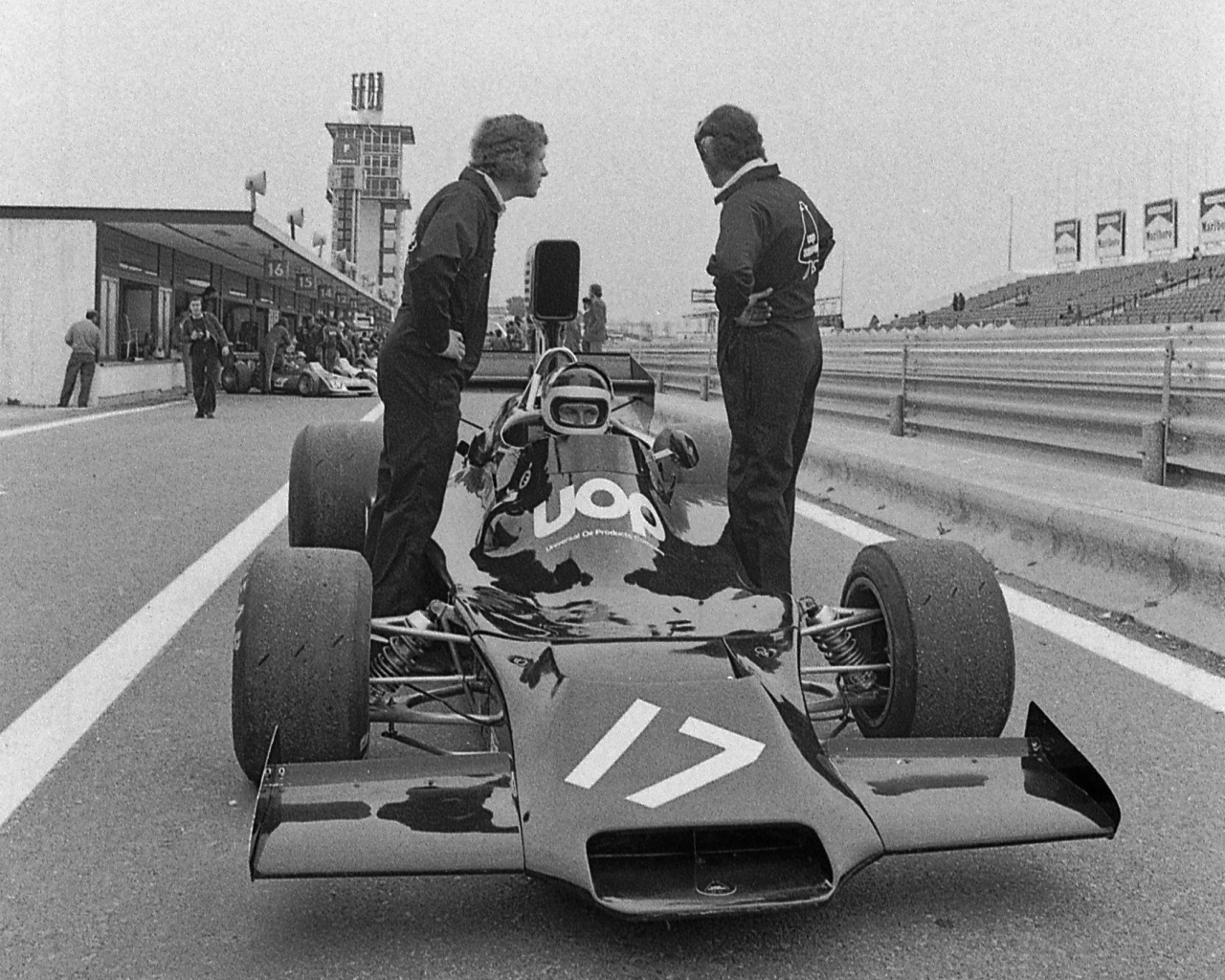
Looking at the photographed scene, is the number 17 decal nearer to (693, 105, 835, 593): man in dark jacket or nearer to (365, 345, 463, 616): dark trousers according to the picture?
(365, 345, 463, 616): dark trousers

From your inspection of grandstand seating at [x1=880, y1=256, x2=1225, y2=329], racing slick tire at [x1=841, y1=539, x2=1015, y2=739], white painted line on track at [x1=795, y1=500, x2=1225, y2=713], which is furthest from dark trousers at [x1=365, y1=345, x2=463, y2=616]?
grandstand seating at [x1=880, y1=256, x2=1225, y2=329]

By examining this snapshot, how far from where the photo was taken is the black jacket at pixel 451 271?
4.64 meters

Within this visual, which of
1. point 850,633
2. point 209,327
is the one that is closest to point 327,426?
point 850,633

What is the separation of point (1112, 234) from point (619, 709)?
81.3 m

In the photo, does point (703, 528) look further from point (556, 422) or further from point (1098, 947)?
point (1098, 947)

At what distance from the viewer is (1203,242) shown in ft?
224

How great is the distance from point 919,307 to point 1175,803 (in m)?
78.3

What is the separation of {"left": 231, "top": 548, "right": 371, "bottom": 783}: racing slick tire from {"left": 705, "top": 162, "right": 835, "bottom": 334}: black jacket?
251cm

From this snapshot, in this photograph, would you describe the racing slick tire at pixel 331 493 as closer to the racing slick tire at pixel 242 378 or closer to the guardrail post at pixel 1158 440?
the guardrail post at pixel 1158 440

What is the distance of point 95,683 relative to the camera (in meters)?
4.66

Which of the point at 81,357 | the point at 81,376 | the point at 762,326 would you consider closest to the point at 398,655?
the point at 762,326

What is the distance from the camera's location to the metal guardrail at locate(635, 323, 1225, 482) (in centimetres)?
827

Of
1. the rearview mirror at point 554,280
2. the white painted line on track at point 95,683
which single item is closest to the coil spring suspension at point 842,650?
the white painted line on track at point 95,683

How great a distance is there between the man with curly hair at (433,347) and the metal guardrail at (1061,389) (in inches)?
186
